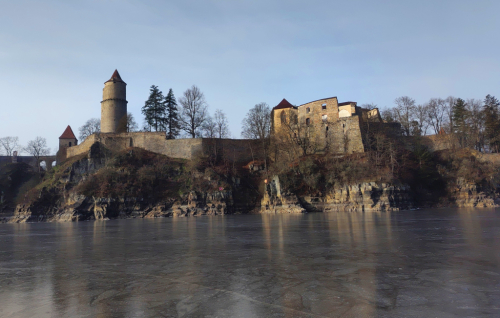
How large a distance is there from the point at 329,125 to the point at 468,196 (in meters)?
19.5

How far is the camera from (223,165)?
165ft

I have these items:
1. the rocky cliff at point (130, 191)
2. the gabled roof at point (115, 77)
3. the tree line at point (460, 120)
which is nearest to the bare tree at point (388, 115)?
the tree line at point (460, 120)

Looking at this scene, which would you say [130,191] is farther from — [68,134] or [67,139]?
[68,134]

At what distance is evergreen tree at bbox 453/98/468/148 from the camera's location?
169 feet

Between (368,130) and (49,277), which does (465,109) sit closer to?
(368,130)

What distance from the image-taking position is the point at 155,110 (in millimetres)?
58500

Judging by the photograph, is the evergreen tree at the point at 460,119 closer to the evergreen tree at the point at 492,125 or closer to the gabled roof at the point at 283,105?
the evergreen tree at the point at 492,125

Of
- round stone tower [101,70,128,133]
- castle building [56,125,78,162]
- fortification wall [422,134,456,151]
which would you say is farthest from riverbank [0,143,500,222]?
castle building [56,125,78,162]

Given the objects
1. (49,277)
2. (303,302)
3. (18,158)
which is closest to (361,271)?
(303,302)

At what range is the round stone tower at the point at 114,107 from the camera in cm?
5772

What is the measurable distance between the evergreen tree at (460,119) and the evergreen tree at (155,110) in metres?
45.4

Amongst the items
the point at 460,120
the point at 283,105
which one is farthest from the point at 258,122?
the point at 460,120

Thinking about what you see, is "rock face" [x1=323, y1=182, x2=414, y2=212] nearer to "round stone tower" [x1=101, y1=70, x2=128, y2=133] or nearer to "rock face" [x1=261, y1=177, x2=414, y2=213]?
"rock face" [x1=261, y1=177, x2=414, y2=213]

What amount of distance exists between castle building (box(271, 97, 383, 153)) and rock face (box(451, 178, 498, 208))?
1266 centimetres
